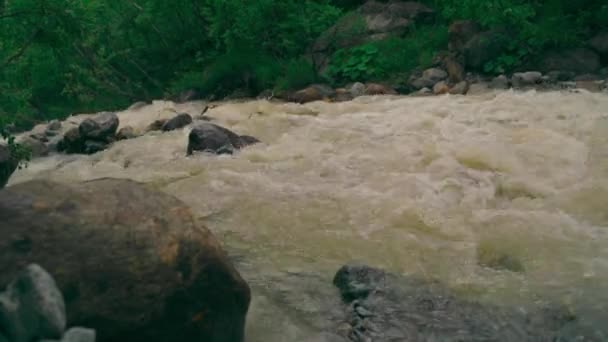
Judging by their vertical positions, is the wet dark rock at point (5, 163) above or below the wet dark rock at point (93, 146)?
above

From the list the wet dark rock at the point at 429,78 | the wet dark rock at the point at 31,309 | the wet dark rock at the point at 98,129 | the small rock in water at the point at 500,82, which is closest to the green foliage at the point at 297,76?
the wet dark rock at the point at 429,78

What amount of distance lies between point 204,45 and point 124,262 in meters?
14.6

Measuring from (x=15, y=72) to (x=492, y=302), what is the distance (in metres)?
15.8

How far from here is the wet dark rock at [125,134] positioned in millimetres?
10133

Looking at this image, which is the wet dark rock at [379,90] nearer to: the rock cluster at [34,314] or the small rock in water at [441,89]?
the small rock in water at [441,89]

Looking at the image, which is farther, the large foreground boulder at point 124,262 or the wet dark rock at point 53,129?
the wet dark rock at point 53,129

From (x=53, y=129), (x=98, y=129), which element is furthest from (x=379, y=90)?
(x=53, y=129)

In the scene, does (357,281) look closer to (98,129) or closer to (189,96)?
(98,129)

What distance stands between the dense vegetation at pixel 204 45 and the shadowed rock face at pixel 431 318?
3.72 m

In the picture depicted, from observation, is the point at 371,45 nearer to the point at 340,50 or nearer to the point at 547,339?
the point at 340,50

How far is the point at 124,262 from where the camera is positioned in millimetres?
3189

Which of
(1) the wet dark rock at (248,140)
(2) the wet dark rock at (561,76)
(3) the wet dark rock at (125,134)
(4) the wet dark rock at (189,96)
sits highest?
(1) the wet dark rock at (248,140)

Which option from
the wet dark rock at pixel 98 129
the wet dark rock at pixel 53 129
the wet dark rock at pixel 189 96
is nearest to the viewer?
the wet dark rock at pixel 98 129

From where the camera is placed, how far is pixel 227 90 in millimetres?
14664
